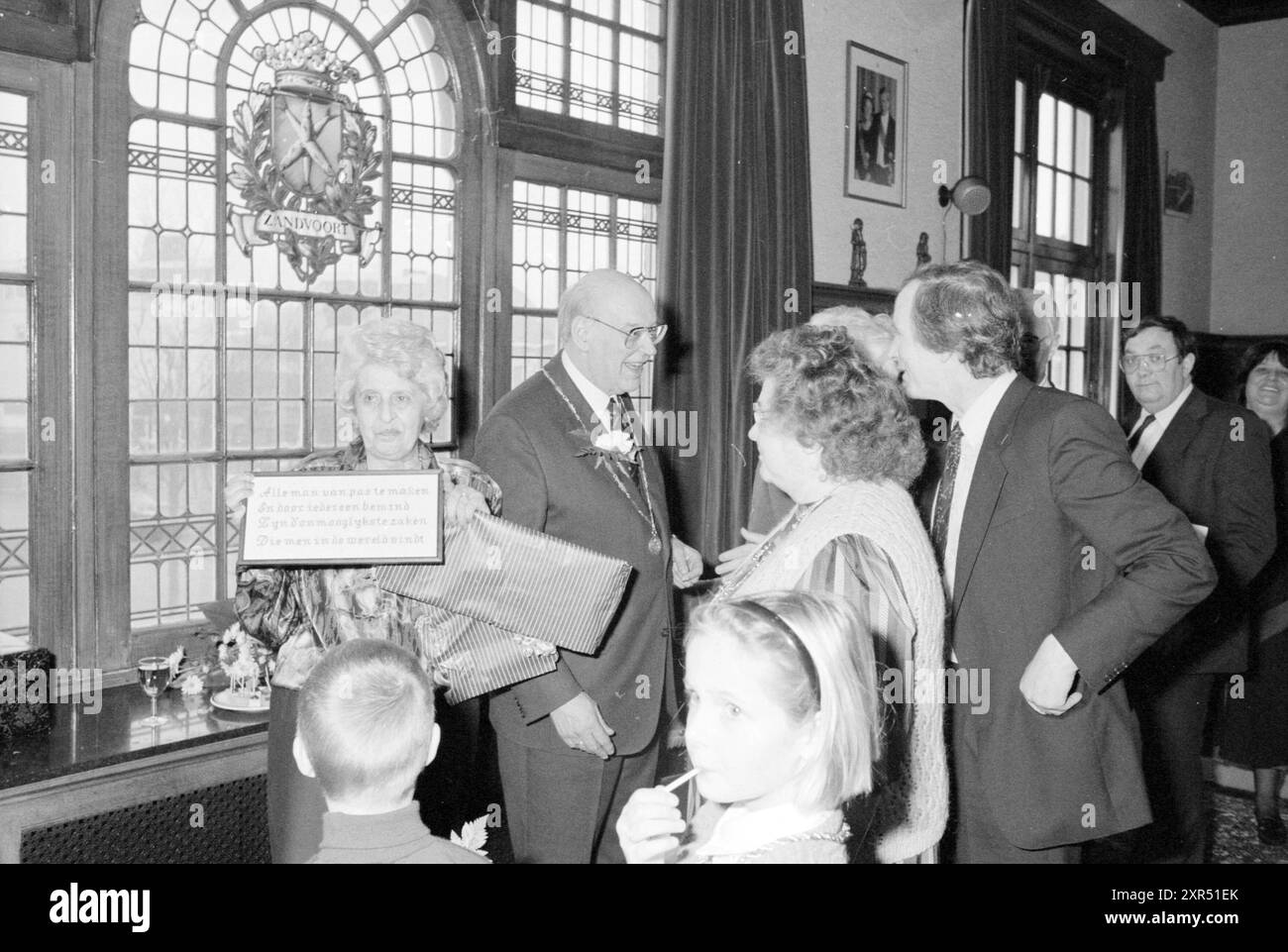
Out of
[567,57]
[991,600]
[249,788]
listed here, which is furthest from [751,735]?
[567,57]

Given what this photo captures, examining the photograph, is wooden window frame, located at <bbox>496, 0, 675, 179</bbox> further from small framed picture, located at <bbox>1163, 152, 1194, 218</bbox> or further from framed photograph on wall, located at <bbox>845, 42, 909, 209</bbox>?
small framed picture, located at <bbox>1163, 152, 1194, 218</bbox>

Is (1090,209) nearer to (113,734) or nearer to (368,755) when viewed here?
(113,734)

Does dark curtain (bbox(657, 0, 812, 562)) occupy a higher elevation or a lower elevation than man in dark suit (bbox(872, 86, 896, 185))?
lower

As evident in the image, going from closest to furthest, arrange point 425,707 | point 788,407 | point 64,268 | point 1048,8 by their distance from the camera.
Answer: point 425,707 < point 788,407 < point 64,268 < point 1048,8

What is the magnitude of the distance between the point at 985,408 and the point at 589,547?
38.3 inches

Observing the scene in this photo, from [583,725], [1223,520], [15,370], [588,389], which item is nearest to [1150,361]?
[1223,520]

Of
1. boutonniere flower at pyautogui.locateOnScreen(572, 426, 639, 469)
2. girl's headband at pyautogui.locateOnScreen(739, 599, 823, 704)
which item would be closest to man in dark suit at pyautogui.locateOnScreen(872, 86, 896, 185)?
boutonniere flower at pyautogui.locateOnScreen(572, 426, 639, 469)

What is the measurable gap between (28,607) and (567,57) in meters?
2.75

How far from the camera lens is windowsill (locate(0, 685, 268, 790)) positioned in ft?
7.88

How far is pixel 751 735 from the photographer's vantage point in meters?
1.31

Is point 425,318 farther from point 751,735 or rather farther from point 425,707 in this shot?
point 751,735

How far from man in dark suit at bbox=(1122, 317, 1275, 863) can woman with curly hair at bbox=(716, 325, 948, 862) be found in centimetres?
186

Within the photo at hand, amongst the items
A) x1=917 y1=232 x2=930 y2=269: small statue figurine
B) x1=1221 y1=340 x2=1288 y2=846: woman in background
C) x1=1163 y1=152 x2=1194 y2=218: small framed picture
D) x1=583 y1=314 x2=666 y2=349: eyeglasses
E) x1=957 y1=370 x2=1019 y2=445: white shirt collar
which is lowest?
x1=1221 y1=340 x2=1288 y2=846: woman in background

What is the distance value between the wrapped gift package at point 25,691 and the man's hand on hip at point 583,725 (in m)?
1.28
